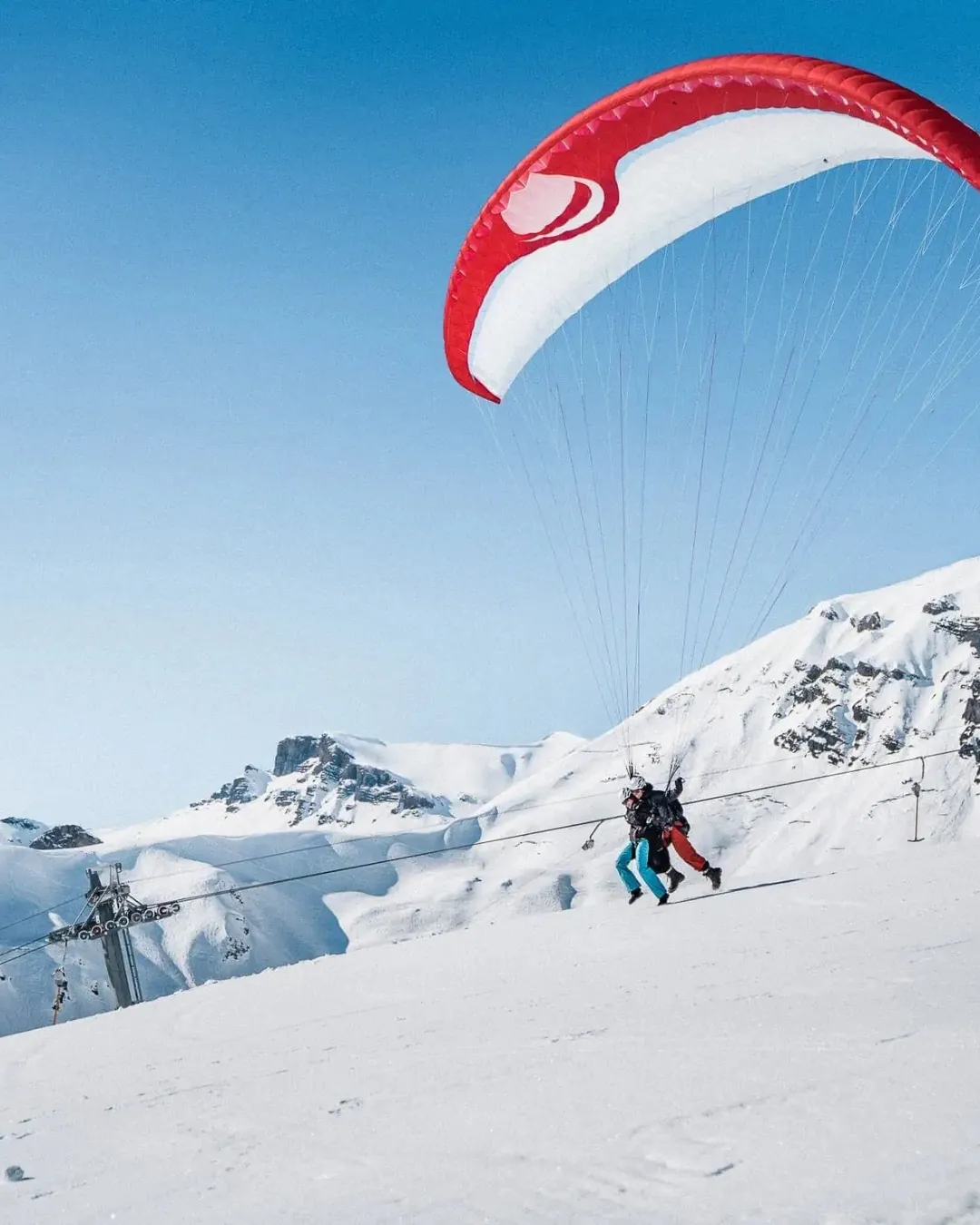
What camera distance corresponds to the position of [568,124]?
32.7 feet

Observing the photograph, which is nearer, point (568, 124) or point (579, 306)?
point (568, 124)

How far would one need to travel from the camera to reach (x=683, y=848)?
35.6ft

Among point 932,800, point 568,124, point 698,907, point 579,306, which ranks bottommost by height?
point 932,800

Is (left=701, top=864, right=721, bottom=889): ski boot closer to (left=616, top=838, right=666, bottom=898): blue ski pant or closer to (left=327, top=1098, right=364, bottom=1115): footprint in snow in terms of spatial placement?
(left=616, top=838, right=666, bottom=898): blue ski pant

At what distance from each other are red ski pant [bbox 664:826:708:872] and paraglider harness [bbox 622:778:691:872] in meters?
0.04

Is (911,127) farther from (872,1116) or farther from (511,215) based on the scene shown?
(872,1116)

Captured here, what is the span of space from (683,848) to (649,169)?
23.4 feet

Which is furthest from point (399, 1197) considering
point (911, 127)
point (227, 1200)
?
point (911, 127)

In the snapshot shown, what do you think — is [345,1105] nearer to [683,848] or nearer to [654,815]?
[683,848]

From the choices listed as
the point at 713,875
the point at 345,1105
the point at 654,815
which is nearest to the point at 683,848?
the point at 654,815

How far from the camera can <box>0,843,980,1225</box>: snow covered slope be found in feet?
10.6

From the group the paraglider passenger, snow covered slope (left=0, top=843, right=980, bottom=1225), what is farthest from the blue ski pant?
snow covered slope (left=0, top=843, right=980, bottom=1225)

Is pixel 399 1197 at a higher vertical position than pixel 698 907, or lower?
higher

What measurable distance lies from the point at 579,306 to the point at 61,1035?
931cm
